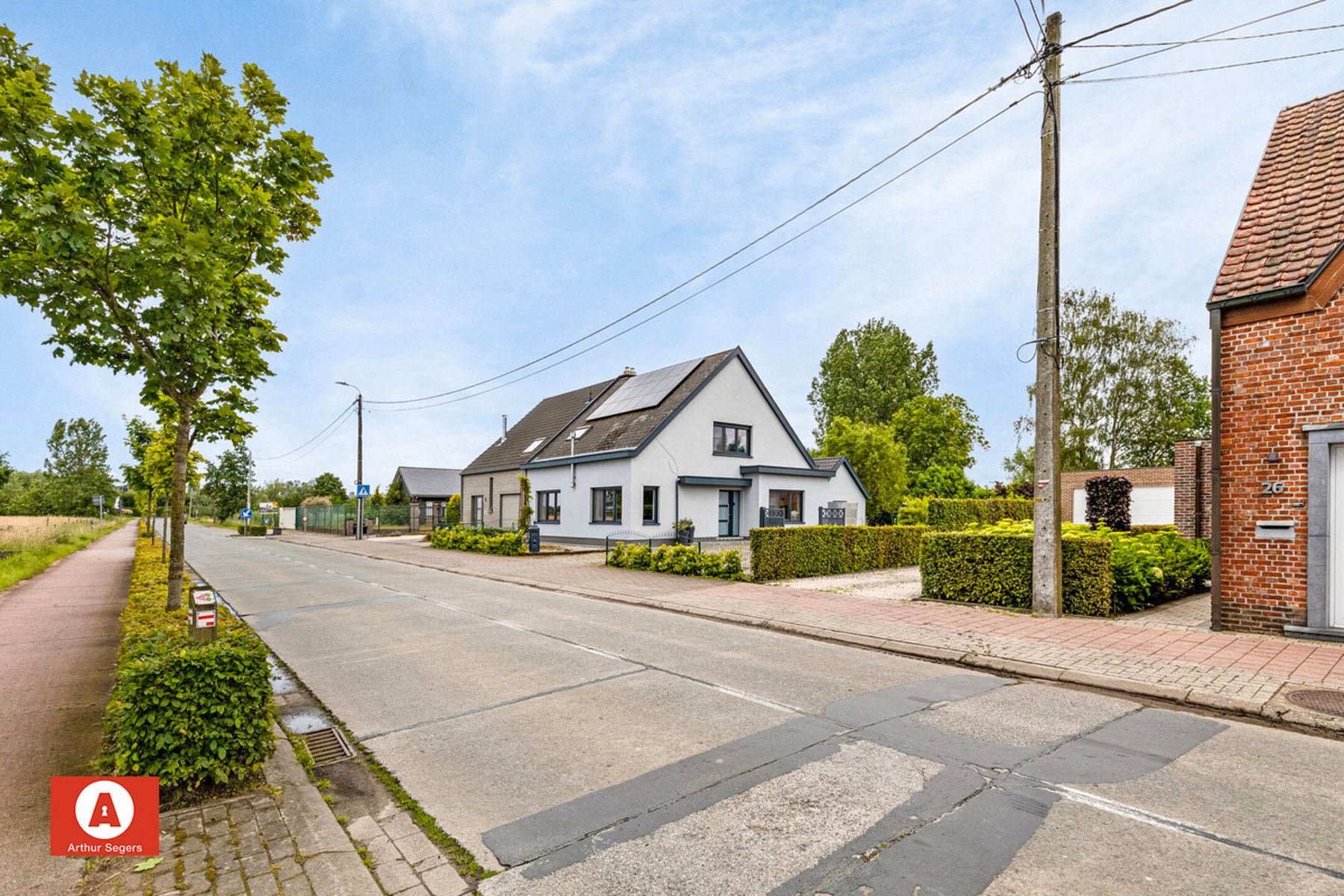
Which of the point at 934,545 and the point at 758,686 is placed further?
the point at 934,545

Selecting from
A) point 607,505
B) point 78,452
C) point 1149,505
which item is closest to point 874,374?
point 1149,505

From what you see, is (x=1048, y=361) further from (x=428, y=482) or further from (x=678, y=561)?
(x=428, y=482)

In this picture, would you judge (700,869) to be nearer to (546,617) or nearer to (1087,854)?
(1087,854)

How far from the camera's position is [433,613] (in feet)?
37.6

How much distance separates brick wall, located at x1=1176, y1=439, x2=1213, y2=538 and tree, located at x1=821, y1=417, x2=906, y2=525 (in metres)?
19.3

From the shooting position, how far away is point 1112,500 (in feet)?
69.1

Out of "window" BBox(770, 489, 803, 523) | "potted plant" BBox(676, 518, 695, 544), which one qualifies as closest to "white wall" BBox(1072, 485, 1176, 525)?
"window" BBox(770, 489, 803, 523)

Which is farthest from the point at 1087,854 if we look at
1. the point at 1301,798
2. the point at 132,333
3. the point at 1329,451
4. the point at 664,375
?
the point at 664,375

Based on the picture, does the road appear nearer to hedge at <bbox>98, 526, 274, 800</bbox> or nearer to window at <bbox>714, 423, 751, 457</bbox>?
hedge at <bbox>98, 526, 274, 800</bbox>

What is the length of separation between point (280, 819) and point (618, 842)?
6.28ft

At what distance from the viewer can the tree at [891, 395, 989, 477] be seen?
52344mm

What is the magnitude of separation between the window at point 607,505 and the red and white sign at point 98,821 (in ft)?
75.6

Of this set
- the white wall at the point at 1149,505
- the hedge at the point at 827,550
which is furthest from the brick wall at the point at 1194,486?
the white wall at the point at 1149,505

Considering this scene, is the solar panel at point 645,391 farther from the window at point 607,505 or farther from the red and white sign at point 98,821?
the red and white sign at point 98,821
